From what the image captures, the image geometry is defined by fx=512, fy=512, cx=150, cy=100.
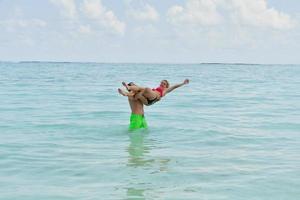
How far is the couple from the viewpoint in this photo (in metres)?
11.7

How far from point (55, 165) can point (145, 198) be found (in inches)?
104

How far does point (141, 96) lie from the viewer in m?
11.9

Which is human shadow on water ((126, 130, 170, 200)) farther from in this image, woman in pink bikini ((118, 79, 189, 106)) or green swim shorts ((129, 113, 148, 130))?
woman in pink bikini ((118, 79, 189, 106))

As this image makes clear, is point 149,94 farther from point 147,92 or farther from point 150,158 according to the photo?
point 150,158

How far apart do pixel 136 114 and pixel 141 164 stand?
3.33 meters

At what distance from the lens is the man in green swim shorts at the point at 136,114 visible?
12.3m

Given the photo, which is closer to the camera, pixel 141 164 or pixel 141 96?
pixel 141 164

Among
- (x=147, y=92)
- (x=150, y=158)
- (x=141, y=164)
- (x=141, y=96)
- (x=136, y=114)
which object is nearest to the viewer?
(x=141, y=164)

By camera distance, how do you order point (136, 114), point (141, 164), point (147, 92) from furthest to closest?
1. point (136, 114)
2. point (147, 92)
3. point (141, 164)

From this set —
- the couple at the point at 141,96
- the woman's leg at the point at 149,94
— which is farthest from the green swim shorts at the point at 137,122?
the woman's leg at the point at 149,94

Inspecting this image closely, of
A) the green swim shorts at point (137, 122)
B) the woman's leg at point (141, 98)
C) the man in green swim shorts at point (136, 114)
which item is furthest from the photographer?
the green swim shorts at point (137, 122)

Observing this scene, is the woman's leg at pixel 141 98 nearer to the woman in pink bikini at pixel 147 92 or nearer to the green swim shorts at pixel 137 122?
the woman in pink bikini at pixel 147 92

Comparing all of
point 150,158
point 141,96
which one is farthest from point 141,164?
point 141,96

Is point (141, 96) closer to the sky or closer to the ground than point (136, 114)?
closer to the sky
